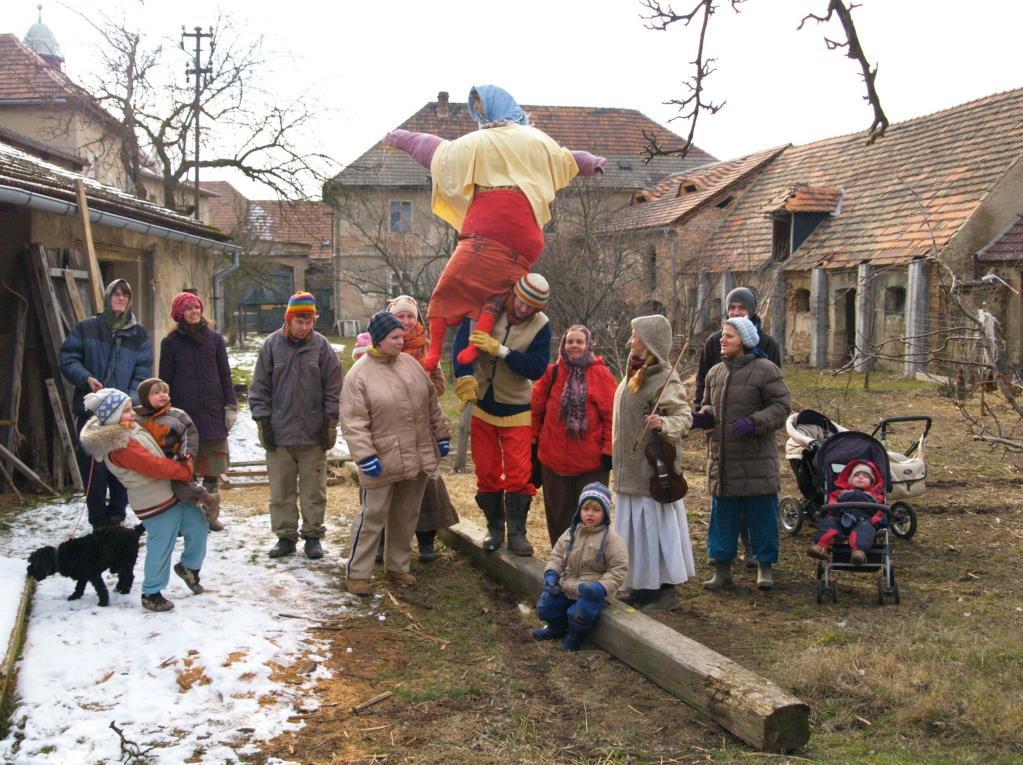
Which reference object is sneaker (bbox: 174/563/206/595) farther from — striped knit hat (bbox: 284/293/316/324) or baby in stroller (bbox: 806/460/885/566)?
baby in stroller (bbox: 806/460/885/566)

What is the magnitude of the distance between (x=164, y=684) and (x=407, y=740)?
48.3 inches

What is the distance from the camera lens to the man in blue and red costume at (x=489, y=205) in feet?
20.3

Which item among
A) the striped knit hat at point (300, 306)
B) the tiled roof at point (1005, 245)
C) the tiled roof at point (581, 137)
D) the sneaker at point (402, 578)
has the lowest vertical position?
the sneaker at point (402, 578)

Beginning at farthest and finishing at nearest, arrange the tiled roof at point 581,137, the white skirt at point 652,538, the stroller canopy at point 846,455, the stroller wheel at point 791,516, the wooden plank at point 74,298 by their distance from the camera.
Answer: the tiled roof at point 581,137 < the wooden plank at point 74,298 < the stroller wheel at point 791,516 < the stroller canopy at point 846,455 < the white skirt at point 652,538

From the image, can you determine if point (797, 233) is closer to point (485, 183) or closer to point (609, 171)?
point (609, 171)

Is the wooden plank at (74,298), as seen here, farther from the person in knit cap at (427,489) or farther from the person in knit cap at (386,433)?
the person in knit cap at (386,433)

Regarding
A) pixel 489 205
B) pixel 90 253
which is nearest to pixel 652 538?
pixel 489 205

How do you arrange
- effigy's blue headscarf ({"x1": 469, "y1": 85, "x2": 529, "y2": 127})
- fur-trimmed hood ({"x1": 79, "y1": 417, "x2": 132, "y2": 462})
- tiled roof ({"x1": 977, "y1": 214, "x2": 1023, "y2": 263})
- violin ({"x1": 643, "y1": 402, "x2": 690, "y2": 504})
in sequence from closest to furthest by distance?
fur-trimmed hood ({"x1": 79, "y1": 417, "x2": 132, "y2": 462}) < violin ({"x1": 643, "y1": 402, "x2": 690, "y2": 504}) < effigy's blue headscarf ({"x1": 469, "y1": 85, "x2": 529, "y2": 127}) < tiled roof ({"x1": 977, "y1": 214, "x2": 1023, "y2": 263})

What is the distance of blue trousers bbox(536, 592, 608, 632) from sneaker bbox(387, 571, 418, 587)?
118cm

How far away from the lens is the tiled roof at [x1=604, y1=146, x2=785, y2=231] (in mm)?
30156

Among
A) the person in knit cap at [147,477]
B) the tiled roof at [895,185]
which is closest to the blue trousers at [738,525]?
the person in knit cap at [147,477]

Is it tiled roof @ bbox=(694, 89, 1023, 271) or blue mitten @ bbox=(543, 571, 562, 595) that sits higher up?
tiled roof @ bbox=(694, 89, 1023, 271)

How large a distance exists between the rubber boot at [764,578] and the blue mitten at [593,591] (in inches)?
65.8

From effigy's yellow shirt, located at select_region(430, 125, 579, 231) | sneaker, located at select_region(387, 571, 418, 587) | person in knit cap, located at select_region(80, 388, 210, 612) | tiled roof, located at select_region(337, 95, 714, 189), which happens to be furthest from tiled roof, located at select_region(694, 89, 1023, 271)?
person in knit cap, located at select_region(80, 388, 210, 612)
